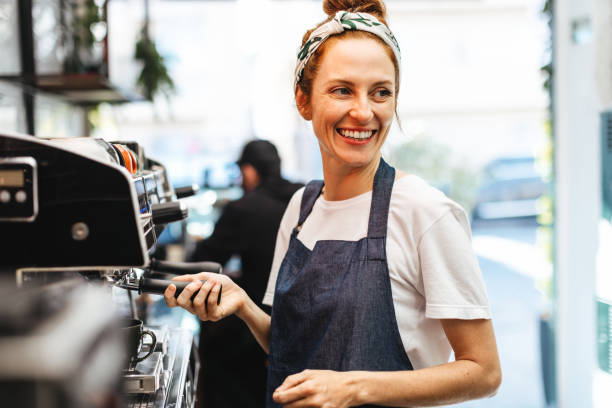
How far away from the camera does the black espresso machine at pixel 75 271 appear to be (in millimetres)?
477

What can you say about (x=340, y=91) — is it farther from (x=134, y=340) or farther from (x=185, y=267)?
(x=134, y=340)

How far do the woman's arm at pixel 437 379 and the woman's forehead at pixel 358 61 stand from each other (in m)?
0.52

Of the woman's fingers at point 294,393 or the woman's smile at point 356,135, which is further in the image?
the woman's smile at point 356,135

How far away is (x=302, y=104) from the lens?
128 centimetres

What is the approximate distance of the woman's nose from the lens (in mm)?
1097

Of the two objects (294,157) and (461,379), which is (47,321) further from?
(294,157)

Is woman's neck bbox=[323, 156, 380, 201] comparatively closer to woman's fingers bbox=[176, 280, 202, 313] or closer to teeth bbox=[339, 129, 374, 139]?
teeth bbox=[339, 129, 374, 139]

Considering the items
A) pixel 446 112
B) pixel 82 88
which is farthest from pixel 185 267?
pixel 446 112

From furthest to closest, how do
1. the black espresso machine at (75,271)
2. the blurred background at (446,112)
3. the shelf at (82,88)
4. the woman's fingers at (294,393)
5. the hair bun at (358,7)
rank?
the shelf at (82,88) → the blurred background at (446,112) → the hair bun at (358,7) → the woman's fingers at (294,393) → the black espresso machine at (75,271)


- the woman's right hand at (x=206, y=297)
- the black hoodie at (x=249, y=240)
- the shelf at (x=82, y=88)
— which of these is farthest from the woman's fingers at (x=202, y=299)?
the shelf at (x=82, y=88)

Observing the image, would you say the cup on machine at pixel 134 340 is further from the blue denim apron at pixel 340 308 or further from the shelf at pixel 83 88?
the shelf at pixel 83 88

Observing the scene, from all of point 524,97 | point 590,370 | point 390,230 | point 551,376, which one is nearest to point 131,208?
point 390,230

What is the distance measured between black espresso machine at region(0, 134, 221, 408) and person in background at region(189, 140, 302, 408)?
1237mm

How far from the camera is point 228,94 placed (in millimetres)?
5688
